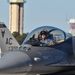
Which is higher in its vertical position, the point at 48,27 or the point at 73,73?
the point at 48,27

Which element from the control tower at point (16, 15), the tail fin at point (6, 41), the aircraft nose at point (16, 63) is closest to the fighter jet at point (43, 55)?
the aircraft nose at point (16, 63)

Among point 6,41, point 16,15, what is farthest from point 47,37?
point 16,15

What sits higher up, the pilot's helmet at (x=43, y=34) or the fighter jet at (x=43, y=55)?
the pilot's helmet at (x=43, y=34)

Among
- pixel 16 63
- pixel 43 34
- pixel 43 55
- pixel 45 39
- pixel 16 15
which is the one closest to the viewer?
pixel 16 63

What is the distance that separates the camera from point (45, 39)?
52.2 ft

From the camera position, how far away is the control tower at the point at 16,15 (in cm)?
18338

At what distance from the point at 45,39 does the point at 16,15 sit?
17281 cm

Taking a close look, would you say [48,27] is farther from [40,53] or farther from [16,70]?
[16,70]

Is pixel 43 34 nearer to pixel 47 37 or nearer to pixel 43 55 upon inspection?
pixel 47 37

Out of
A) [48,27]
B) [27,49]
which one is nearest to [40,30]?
[48,27]

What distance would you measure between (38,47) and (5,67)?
2.31 metres

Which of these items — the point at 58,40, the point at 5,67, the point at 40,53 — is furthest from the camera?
the point at 58,40

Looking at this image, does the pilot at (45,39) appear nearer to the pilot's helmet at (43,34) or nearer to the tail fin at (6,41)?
the pilot's helmet at (43,34)

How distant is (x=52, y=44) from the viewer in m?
15.8
